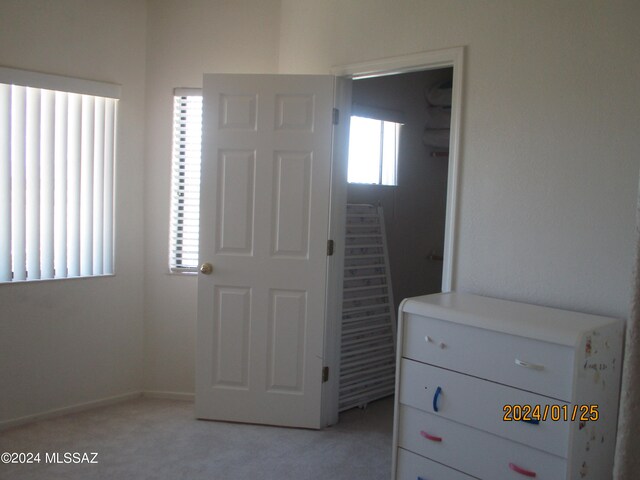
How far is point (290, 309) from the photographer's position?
3.36 metres

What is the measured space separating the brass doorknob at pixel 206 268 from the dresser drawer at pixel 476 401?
4.76 feet

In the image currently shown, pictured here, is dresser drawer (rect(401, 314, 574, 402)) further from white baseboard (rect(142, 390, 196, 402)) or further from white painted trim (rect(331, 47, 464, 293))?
white baseboard (rect(142, 390, 196, 402))

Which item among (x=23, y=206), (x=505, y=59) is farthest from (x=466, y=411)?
(x=23, y=206)

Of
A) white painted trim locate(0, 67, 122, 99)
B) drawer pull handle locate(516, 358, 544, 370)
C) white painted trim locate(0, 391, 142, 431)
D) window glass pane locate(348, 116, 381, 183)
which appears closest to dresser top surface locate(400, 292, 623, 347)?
drawer pull handle locate(516, 358, 544, 370)

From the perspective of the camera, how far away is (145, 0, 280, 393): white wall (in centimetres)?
374

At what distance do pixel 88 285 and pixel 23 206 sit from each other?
2.14 feet

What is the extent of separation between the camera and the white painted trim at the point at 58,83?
3.17 m

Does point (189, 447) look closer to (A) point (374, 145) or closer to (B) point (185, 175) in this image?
(B) point (185, 175)

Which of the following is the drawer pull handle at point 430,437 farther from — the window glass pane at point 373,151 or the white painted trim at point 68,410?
the window glass pane at point 373,151

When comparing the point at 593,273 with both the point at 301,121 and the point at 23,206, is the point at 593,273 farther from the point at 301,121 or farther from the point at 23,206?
the point at 23,206

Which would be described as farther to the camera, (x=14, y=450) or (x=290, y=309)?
(x=290, y=309)

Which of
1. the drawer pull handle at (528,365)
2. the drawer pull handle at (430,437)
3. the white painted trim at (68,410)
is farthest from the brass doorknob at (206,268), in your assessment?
the drawer pull handle at (528,365)

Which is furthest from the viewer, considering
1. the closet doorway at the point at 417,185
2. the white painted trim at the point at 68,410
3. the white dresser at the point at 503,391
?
the closet doorway at the point at 417,185

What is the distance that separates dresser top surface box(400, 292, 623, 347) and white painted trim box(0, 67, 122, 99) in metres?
2.47
